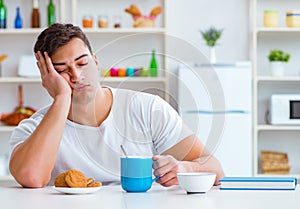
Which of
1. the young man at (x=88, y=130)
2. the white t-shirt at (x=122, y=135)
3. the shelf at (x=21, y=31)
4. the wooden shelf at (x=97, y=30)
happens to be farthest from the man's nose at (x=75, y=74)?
the shelf at (x=21, y=31)

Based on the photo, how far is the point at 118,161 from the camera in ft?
6.85

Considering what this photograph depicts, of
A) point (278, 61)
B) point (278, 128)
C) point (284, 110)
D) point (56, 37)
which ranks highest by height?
point (56, 37)

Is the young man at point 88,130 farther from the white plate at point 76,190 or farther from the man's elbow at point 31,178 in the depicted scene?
the white plate at point 76,190

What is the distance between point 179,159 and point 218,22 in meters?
3.40

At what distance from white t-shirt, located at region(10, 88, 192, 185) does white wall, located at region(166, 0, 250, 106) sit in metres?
3.19

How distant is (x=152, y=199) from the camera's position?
1.83m

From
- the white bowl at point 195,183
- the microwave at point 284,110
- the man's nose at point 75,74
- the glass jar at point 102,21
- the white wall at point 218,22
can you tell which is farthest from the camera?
the white wall at point 218,22

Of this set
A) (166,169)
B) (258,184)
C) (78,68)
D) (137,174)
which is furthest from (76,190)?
(258,184)

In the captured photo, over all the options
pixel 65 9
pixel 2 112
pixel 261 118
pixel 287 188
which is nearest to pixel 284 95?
pixel 261 118

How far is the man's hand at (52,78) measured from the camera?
→ 2.25m

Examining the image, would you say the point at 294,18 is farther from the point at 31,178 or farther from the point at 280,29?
the point at 31,178

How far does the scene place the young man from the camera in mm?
2088

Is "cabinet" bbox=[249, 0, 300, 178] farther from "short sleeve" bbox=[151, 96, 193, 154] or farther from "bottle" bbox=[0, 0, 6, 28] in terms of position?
"short sleeve" bbox=[151, 96, 193, 154]

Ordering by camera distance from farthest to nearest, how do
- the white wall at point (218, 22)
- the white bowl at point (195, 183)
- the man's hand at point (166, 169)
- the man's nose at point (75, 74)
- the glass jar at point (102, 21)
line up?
the white wall at point (218, 22)
the glass jar at point (102, 21)
the man's nose at point (75, 74)
the man's hand at point (166, 169)
the white bowl at point (195, 183)
